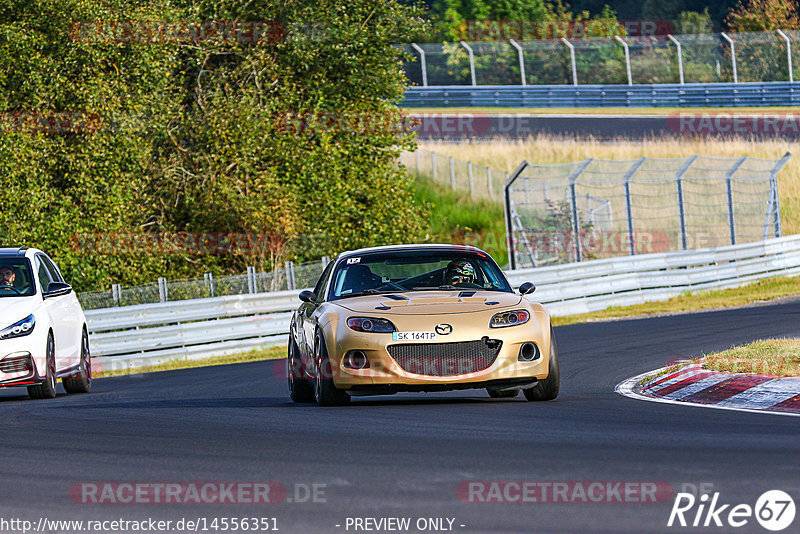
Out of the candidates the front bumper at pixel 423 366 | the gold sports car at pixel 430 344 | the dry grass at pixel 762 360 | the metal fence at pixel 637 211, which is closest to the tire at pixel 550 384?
the gold sports car at pixel 430 344

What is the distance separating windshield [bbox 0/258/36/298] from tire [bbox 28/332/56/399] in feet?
1.93

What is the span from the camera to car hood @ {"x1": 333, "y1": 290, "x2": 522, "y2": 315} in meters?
10.7

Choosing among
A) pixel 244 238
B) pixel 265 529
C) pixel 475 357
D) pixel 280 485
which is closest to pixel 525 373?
pixel 475 357

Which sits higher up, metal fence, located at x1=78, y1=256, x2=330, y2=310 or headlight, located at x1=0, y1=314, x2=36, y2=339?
headlight, located at x1=0, y1=314, x2=36, y2=339

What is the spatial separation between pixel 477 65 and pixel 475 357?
1916 inches

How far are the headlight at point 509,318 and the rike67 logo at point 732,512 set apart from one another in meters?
4.43

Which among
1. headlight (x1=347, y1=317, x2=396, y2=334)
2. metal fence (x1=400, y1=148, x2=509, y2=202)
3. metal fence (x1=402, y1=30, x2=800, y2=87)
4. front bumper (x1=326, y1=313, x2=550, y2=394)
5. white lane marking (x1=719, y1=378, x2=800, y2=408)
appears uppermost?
metal fence (x1=402, y1=30, x2=800, y2=87)

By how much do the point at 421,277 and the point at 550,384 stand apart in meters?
1.81

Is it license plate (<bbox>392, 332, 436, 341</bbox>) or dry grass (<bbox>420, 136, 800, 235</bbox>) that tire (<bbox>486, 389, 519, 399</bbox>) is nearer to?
license plate (<bbox>392, 332, 436, 341</bbox>)

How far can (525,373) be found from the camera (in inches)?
418

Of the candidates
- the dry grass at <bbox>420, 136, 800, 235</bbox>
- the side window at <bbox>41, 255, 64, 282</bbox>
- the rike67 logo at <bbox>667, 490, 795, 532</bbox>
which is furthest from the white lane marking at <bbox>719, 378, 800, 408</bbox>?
the dry grass at <bbox>420, 136, 800, 235</bbox>

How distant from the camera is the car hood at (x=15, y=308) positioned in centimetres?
1350

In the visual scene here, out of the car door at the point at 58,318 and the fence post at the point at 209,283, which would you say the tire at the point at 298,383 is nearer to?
the car door at the point at 58,318

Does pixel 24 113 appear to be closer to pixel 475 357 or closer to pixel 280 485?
pixel 475 357
